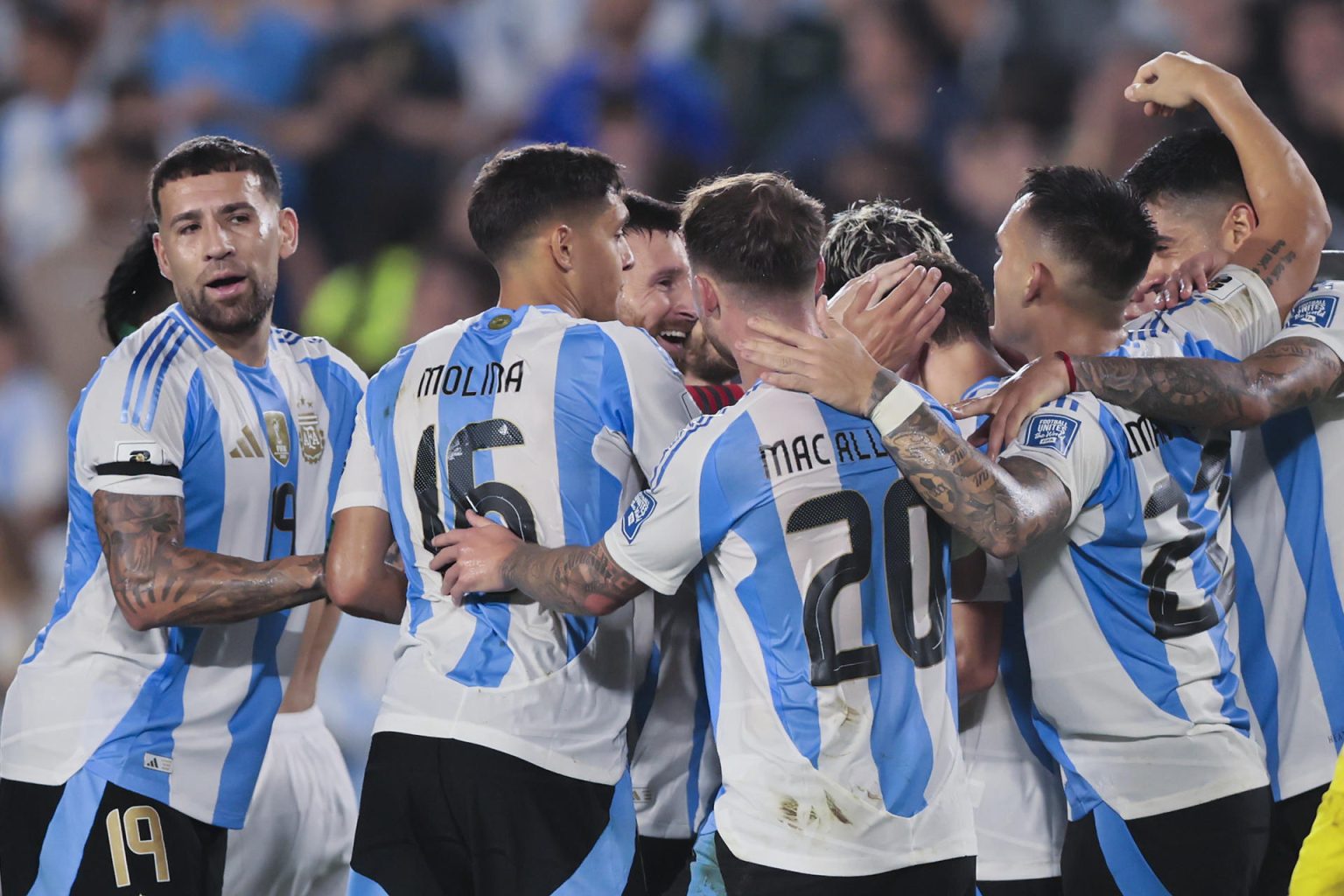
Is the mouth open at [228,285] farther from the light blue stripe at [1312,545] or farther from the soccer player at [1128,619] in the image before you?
the light blue stripe at [1312,545]

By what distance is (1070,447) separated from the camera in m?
2.94

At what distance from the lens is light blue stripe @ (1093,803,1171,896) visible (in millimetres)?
3004

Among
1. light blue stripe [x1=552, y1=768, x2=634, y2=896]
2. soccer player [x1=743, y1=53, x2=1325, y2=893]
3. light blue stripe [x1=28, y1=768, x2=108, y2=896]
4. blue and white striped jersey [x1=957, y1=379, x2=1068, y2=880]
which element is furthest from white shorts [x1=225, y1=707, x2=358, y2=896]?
soccer player [x1=743, y1=53, x2=1325, y2=893]

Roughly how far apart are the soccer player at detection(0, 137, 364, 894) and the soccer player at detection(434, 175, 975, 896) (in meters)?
1.23

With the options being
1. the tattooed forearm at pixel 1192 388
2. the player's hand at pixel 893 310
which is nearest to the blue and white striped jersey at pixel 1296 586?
the tattooed forearm at pixel 1192 388

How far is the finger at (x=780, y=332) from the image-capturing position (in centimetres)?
273

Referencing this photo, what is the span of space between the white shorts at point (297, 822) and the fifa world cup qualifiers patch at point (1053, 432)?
98.1 inches

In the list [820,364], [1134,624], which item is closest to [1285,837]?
[1134,624]

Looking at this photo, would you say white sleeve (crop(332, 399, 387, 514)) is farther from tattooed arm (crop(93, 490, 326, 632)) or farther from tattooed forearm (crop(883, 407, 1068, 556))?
tattooed forearm (crop(883, 407, 1068, 556))

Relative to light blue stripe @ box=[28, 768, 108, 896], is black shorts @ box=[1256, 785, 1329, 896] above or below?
below

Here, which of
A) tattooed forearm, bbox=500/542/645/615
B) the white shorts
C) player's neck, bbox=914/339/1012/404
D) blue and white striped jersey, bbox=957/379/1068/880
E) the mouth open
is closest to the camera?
tattooed forearm, bbox=500/542/645/615

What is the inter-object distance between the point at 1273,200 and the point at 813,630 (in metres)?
1.84

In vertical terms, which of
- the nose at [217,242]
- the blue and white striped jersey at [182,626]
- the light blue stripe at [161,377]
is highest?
the nose at [217,242]

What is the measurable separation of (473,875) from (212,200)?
6.85 ft
